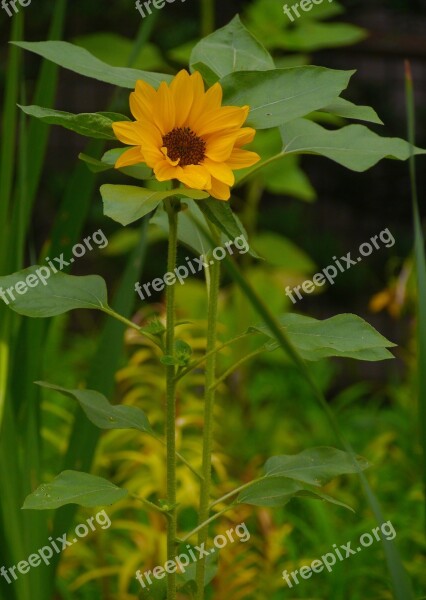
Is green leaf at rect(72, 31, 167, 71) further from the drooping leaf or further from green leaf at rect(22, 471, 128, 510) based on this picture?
green leaf at rect(22, 471, 128, 510)

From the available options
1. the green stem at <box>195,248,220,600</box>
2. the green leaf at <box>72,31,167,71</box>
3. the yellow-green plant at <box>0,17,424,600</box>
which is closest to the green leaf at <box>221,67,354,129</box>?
the yellow-green plant at <box>0,17,424,600</box>

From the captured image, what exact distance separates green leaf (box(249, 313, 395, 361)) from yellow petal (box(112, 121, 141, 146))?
172 mm

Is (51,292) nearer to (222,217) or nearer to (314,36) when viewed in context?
(222,217)

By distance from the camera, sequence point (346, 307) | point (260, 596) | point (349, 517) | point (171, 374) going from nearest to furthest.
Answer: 1. point (171, 374)
2. point (260, 596)
3. point (349, 517)
4. point (346, 307)

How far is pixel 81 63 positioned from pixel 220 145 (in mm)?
135

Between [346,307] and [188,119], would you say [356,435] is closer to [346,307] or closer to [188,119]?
[346,307]

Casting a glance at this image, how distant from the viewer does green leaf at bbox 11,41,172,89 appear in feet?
2.24

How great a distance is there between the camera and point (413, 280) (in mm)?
1922

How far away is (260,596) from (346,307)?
7.10 ft

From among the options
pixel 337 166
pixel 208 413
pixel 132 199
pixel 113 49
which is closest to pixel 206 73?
→ pixel 132 199

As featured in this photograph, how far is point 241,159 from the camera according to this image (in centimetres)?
67

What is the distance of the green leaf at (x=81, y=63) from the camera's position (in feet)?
2.24

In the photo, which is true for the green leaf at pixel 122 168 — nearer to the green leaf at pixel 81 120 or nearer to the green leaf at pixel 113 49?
the green leaf at pixel 81 120

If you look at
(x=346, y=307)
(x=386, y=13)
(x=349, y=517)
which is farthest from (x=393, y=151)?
(x=386, y=13)
